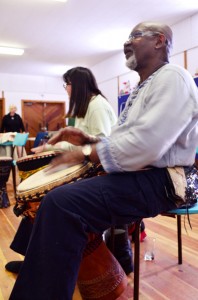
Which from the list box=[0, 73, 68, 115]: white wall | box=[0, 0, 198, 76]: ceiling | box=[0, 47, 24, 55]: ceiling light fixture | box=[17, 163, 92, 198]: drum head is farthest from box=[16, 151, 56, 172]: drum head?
box=[0, 73, 68, 115]: white wall

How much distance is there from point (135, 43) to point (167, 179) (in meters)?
0.56

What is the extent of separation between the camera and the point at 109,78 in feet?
24.8

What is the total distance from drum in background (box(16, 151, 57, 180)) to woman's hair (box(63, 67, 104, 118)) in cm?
59

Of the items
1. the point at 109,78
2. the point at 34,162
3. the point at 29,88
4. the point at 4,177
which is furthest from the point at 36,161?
the point at 29,88

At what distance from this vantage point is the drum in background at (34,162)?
1256 mm

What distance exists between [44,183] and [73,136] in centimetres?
20

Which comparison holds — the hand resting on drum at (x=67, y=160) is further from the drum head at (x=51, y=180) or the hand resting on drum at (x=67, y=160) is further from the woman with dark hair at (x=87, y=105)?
the woman with dark hair at (x=87, y=105)

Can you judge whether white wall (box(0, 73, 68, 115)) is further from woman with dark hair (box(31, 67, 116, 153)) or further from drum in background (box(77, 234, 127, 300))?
drum in background (box(77, 234, 127, 300))

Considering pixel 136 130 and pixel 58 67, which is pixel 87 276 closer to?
pixel 136 130

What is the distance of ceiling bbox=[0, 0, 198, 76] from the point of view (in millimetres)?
4484

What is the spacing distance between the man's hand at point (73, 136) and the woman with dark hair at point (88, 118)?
1.03 ft

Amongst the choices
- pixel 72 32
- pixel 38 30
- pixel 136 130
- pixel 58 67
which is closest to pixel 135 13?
pixel 72 32

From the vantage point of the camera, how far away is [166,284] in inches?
58.7

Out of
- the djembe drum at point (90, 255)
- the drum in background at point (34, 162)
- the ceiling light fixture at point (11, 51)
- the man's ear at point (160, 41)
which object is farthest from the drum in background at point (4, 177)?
the ceiling light fixture at point (11, 51)
